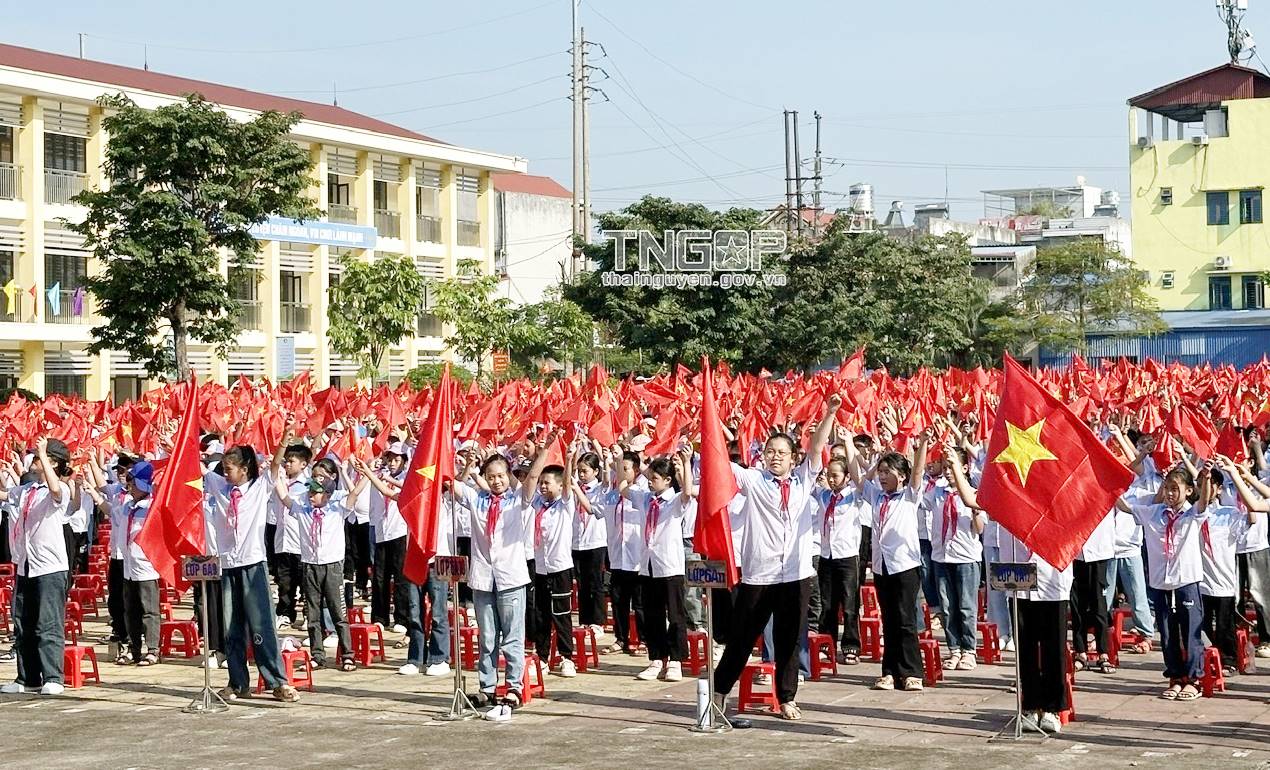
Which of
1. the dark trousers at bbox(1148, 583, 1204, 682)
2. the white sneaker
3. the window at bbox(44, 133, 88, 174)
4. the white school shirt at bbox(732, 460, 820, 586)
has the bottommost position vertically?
the white sneaker

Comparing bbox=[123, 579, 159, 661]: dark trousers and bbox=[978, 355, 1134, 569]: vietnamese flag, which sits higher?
bbox=[978, 355, 1134, 569]: vietnamese flag

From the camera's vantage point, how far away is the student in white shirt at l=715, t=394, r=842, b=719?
1124 cm

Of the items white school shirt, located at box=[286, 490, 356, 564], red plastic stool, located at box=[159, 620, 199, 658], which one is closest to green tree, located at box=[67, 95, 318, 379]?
red plastic stool, located at box=[159, 620, 199, 658]

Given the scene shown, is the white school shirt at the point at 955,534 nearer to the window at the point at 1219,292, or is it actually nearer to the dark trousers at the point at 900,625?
the dark trousers at the point at 900,625

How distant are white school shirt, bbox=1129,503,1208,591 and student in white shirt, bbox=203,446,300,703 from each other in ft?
19.3

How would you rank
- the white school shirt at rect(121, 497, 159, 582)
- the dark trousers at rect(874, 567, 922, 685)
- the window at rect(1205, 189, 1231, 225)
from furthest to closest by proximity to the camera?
the window at rect(1205, 189, 1231, 225), the white school shirt at rect(121, 497, 159, 582), the dark trousers at rect(874, 567, 922, 685)

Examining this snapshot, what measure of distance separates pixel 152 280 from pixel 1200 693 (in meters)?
24.3

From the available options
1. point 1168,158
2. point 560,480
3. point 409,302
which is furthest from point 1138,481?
point 1168,158

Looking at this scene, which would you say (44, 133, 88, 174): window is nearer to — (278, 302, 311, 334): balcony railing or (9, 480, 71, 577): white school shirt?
(278, 302, 311, 334): balcony railing

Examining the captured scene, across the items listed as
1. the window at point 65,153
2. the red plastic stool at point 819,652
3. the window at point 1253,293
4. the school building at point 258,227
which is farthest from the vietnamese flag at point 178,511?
the window at point 1253,293

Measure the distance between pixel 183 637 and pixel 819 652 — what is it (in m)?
5.46

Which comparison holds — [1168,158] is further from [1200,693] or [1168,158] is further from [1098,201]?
[1200,693]

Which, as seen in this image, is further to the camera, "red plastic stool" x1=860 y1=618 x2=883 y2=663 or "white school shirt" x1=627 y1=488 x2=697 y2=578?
"red plastic stool" x1=860 y1=618 x2=883 y2=663

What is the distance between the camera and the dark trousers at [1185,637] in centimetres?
1174
